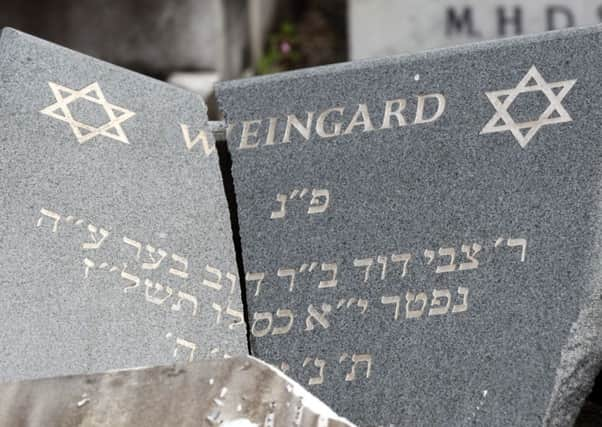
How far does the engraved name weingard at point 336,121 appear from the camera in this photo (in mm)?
4121

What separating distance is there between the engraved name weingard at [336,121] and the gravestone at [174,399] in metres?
1.19

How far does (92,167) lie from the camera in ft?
13.7

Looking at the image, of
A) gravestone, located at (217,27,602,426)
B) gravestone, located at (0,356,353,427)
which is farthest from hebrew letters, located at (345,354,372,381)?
gravestone, located at (0,356,353,427)

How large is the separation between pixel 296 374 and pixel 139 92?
1048mm

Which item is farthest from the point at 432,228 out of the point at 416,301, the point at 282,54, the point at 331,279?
the point at 282,54

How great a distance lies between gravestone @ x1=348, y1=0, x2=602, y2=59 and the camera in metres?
7.78

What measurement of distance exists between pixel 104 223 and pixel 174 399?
1172 millimetres

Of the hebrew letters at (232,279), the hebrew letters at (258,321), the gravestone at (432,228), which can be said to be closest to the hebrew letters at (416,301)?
the gravestone at (432,228)

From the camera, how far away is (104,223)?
13.5 feet

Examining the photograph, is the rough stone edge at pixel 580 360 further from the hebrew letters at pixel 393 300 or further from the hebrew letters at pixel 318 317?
the hebrew letters at pixel 318 317

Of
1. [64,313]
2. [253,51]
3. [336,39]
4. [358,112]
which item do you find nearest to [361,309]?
[358,112]

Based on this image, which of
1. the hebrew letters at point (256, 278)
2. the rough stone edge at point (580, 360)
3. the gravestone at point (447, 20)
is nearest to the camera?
the rough stone edge at point (580, 360)

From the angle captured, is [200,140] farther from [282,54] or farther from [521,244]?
[282,54]

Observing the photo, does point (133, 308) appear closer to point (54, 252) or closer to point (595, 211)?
point (54, 252)
